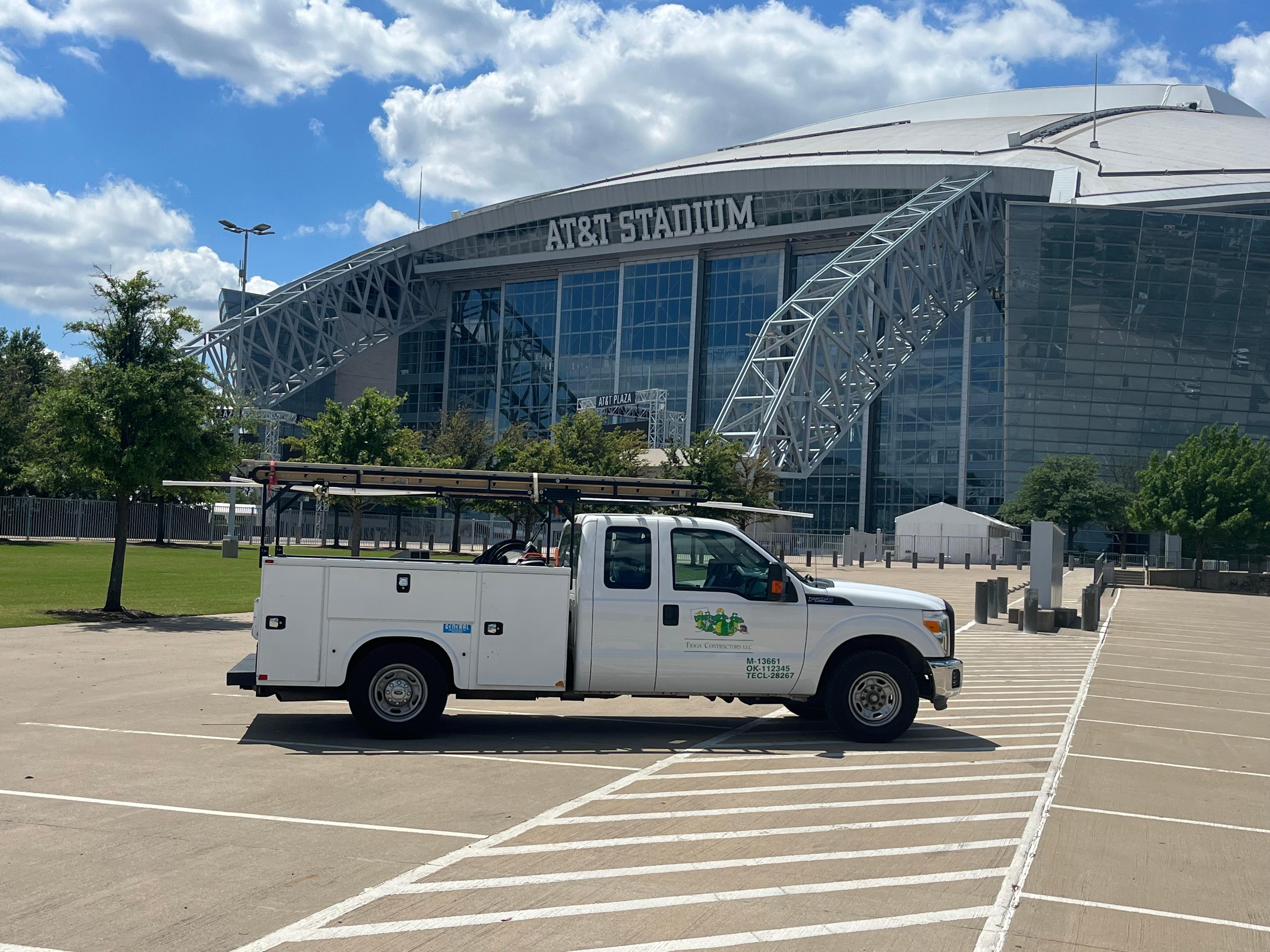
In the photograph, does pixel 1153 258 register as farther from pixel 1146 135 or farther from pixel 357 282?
pixel 357 282

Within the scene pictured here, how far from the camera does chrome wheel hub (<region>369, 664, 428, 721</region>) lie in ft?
32.4

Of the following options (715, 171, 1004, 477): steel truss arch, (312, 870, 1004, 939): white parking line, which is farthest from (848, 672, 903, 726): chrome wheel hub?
(715, 171, 1004, 477): steel truss arch

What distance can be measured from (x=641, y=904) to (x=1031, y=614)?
1924cm

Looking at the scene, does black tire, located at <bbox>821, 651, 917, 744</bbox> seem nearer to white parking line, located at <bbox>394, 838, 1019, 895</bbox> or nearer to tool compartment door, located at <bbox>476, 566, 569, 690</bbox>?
tool compartment door, located at <bbox>476, 566, 569, 690</bbox>

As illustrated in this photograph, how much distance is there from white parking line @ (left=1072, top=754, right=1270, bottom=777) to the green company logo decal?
3.18 meters

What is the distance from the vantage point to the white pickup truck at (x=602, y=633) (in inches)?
386

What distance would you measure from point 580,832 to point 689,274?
70.9 metres

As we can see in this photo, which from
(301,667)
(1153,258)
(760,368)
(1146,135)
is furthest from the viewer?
(1146,135)

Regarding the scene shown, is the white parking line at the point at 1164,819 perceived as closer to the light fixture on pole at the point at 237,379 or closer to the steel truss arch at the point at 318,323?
the light fixture on pole at the point at 237,379

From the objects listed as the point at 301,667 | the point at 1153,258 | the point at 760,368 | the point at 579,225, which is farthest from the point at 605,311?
the point at 301,667

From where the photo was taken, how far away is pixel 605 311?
261ft

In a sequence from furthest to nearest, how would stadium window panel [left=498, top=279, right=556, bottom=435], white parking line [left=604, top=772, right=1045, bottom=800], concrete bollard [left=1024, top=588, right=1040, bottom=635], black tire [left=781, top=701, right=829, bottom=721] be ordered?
stadium window panel [left=498, top=279, right=556, bottom=435] < concrete bollard [left=1024, top=588, right=1040, bottom=635] < black tire [left=781, top=701, right=829, bottom=721] < white parking line [left=604, top=772, right=1045, bottom=800]

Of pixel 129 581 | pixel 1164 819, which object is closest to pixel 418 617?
pixel 1164 819

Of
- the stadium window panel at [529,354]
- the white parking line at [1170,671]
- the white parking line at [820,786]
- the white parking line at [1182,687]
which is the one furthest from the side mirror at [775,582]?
the stadium window panel at [529,354]
